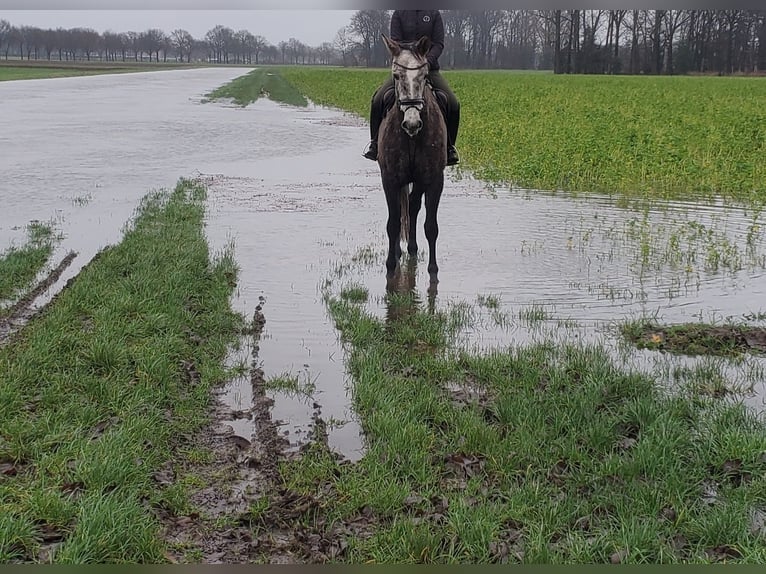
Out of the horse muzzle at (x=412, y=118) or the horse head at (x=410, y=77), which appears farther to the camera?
the horse muzzle at (x=412, y=118)

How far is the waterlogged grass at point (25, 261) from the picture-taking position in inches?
321

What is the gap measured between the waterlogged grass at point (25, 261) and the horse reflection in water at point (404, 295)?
3.76 meters

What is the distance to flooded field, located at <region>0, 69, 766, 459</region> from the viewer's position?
6.40 m

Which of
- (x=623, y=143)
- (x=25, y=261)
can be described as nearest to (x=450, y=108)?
(x=25, y=261)

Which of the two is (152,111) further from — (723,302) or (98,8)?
(98,8)

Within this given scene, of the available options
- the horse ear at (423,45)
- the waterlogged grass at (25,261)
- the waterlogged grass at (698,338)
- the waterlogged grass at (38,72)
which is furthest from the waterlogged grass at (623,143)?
the waterlogged grass at (38,72)

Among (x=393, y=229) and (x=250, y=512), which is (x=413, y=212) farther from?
(x=250, y=512)

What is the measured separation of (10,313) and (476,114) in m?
23.0

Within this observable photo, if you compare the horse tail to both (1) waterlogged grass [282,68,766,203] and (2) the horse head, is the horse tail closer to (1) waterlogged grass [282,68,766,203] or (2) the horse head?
(2) the horse head

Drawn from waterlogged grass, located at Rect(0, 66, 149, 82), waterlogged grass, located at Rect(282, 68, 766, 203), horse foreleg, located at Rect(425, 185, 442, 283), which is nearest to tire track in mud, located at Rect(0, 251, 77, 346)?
horse foreleg, located at Rect(425, 185, 442, 283)

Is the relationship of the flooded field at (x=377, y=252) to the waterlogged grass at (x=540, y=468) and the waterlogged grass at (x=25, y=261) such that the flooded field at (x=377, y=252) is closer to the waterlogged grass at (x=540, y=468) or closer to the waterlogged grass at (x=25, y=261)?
the waterlogged grass at (x=25, y=261)

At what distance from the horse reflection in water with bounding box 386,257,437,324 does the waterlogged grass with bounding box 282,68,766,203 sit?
23.1 feet

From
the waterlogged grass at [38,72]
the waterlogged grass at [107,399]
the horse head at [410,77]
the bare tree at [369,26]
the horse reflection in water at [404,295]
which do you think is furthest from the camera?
the waterlogged grass at [38,72]

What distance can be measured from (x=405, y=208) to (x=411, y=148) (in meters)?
1.07
